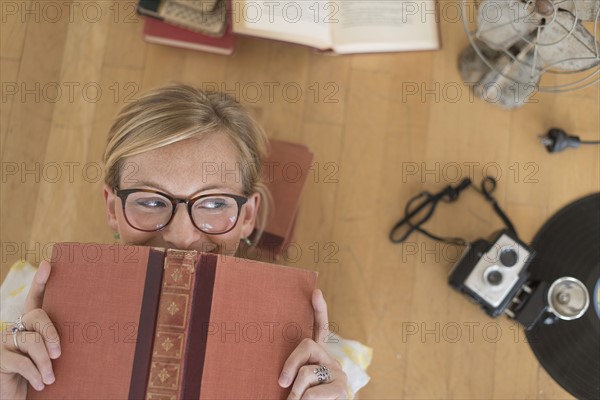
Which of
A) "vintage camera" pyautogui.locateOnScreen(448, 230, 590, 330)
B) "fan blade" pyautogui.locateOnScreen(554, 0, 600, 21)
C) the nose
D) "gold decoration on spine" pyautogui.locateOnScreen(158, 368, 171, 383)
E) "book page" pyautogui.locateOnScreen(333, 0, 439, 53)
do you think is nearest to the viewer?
"gold decoration on spine" pyautogui.locateOnScreen(158, 368, 171, 383)

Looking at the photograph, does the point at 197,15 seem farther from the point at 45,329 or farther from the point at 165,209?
the point at 45,329

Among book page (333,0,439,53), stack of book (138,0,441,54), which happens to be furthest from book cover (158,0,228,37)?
book page (333,0,439,53)

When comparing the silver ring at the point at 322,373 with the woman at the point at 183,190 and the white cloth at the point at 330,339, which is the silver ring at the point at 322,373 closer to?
the woman at the point at 183,190

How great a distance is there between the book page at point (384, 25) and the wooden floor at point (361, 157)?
0.09 metres

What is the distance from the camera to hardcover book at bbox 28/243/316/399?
2.32 ft

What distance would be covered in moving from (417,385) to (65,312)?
0.75 metres

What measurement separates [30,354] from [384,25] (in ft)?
3.09

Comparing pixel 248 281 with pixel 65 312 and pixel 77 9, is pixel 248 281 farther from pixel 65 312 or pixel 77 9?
pixel 77 9

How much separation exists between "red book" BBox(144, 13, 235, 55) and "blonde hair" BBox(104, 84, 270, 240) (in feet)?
0.98

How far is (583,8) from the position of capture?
3.33 feet

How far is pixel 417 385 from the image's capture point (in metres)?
1.17

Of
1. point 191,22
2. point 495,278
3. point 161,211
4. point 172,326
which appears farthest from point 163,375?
point 191,22

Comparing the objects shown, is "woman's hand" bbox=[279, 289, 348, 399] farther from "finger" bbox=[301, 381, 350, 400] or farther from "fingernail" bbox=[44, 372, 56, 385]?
"fingernail" bbox=[44, 372, 56, 385]

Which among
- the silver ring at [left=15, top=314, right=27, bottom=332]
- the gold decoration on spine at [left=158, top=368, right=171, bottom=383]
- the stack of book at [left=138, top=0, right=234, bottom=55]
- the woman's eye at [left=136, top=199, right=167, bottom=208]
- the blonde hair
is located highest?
the stack of book at [left=138, top=0, right=234, bottom=55]
